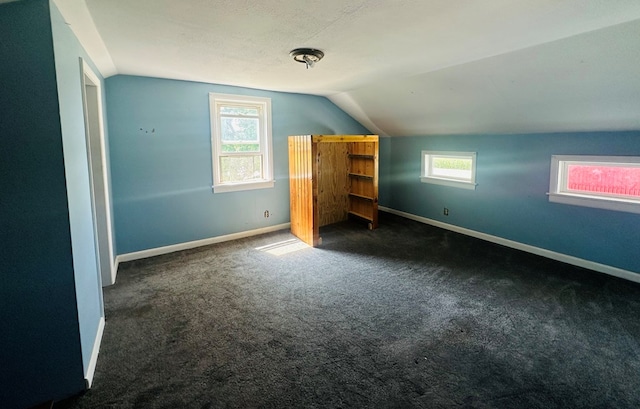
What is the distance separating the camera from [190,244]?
4.64m

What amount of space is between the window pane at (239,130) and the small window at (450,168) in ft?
9.85

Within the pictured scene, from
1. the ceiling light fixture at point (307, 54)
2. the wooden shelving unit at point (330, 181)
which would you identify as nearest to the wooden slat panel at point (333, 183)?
the wooden shelving unit at point (330, 181)

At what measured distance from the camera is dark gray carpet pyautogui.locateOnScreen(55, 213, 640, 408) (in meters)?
2.00

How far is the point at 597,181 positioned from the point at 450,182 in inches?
76.5

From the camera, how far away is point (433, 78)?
384 centimetres

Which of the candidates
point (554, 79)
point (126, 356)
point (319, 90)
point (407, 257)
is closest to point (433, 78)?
point (554, 79)

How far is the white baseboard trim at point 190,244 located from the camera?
419 centimetres

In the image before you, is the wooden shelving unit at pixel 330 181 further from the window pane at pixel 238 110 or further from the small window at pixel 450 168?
the small window at pixel 450 168

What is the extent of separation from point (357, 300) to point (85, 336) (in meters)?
2.14

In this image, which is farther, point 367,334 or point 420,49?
point 420,49

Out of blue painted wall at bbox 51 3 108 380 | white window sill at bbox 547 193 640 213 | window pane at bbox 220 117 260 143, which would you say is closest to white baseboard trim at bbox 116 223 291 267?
window pane at bbox 220 117 260 143

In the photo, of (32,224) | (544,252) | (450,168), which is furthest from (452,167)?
(32,224)

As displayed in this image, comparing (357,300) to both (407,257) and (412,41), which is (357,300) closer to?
(407,257)

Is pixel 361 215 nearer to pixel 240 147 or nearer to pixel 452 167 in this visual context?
pixel 452 167
